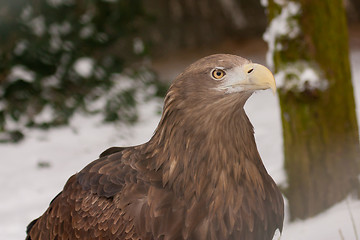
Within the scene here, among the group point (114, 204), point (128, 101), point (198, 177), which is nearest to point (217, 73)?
point (198, 177)

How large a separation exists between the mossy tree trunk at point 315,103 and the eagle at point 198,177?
4.90 ft

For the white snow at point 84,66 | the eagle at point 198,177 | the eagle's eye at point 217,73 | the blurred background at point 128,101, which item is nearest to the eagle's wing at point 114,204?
the eagle at point 198,177

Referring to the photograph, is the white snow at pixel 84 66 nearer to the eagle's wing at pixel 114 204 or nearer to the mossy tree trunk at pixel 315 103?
the mossy tree trunk at pixel 315 103

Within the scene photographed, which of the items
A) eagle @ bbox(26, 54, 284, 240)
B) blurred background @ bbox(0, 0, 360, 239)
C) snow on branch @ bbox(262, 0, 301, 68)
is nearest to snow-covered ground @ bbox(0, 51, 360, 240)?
blurred background @ bbox(0, 0, 360, 239)

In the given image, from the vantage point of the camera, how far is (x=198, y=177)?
270cm

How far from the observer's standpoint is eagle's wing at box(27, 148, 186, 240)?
2689mm

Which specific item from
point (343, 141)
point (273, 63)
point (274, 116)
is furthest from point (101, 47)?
point (343, 141)

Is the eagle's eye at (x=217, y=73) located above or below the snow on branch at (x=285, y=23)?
below

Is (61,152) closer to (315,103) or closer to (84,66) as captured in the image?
(84,66)

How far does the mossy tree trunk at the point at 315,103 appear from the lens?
417cm

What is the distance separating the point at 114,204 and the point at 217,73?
765 millimetres

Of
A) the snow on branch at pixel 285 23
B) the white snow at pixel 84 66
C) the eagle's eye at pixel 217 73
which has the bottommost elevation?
the eagle's eye at pixel 217 73

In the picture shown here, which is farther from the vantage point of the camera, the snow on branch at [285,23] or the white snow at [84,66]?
the white snow at [84,66]

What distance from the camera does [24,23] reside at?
624 centimetres
